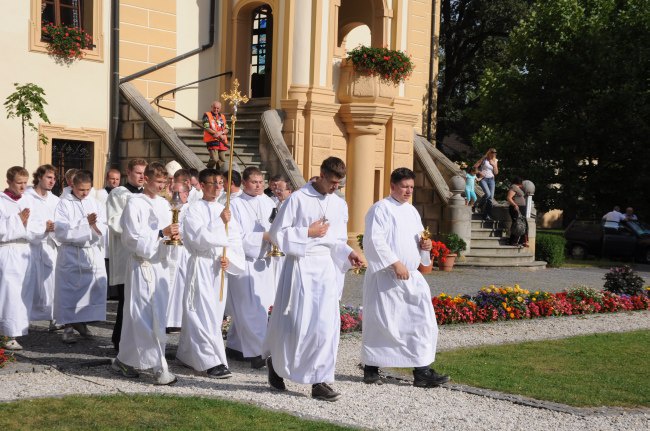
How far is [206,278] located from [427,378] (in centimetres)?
228

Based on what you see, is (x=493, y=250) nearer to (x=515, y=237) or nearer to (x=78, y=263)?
(x=515, y=237)

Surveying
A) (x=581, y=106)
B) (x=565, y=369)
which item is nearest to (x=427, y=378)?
(x=565, y=369)

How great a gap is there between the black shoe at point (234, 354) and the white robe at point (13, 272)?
2.28m

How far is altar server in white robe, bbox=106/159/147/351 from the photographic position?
33.5ft

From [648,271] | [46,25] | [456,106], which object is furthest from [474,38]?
[46,25]

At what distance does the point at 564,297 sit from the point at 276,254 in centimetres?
746

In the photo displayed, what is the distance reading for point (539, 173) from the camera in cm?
3475

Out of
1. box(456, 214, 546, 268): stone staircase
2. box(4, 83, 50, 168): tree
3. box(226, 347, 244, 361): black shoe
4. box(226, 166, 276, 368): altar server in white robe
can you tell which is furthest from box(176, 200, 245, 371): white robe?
box(456, 214, 546, 268): stone staircase

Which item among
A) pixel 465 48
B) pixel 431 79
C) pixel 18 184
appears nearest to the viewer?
pixel 18 184

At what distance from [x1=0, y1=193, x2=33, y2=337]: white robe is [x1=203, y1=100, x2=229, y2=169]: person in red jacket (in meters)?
7.15

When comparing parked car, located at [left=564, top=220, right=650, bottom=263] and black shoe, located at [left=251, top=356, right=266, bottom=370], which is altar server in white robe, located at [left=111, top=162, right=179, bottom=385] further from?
parked car, located at [left=564, top=220, right=650, bottom=263]

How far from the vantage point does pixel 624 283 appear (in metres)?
17.4

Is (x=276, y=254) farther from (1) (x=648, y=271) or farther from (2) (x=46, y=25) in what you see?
(1) (x=648, y=271)

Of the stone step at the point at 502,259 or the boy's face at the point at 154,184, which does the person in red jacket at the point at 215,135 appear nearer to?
the stone step at the point at 502,259
